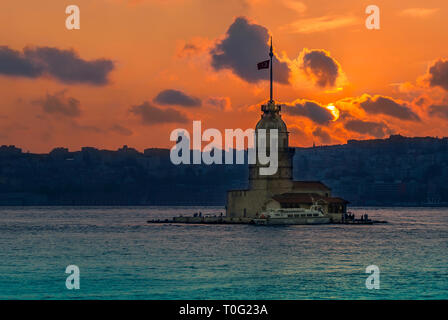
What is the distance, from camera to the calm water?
145 feet

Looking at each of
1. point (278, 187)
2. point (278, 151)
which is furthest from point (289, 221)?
point (278, 151)

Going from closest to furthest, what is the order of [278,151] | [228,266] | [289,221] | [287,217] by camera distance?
[228,266]
[287,217]
[289,221]
[278,151]

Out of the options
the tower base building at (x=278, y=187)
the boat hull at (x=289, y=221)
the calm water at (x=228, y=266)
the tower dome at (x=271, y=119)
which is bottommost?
the calm water at (x=228, y=266)

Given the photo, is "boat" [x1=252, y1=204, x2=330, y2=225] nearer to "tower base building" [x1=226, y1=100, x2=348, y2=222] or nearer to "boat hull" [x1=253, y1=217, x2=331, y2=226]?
"boat hull" [x1=253, y1=217, x2=331, y2=226]

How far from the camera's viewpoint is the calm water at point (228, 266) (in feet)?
145

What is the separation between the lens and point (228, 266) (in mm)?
58375

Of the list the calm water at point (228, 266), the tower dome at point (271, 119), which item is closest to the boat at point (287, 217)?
the tower dome at point (271, 119)

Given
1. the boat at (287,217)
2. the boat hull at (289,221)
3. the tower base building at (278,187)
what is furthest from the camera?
the tower base building at (278,187)

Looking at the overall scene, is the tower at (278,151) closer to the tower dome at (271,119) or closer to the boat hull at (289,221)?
the tower dome at (271,119)

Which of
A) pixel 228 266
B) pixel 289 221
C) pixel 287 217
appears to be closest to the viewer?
pixel 228 266

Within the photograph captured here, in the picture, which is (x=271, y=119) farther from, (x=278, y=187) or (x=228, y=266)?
(x=228, y=266)

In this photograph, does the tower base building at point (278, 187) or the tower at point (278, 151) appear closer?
the tower base building at point (278, 187)

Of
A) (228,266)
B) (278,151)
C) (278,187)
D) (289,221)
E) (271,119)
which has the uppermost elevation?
(271,119)
